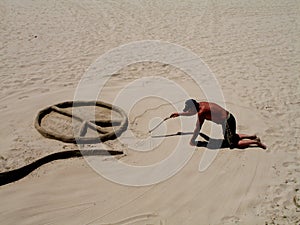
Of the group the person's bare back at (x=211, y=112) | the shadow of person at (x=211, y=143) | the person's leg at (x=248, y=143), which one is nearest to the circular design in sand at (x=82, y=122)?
the shadow of person at (x=211, y=143)

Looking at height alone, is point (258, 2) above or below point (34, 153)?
above

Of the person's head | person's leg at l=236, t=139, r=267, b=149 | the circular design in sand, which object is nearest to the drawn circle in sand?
the circular design in sand

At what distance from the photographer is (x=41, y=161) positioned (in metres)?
4.29

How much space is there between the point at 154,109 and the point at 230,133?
1.57 m

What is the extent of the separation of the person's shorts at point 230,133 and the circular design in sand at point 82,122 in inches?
58.1

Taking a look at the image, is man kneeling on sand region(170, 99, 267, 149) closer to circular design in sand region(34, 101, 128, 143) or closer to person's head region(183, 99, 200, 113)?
person's head region(183, 99, 200, 113)

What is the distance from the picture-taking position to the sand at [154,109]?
370 centimetres

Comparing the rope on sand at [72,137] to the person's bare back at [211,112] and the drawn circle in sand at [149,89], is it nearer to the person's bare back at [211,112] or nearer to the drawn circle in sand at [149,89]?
the drawn circle in sand at [149,89]

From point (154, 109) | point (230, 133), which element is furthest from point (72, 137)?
point (230, 133)

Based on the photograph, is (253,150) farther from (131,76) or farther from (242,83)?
(131,76)

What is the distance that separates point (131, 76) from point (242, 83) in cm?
229

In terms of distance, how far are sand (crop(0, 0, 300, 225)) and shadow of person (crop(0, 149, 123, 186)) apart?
0.07m

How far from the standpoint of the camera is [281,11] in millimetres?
12672

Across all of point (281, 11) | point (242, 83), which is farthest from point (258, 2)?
point (242, 83)
